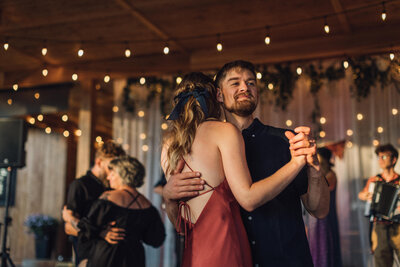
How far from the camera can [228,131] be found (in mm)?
1770

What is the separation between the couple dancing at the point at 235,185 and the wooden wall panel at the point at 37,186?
628 centimetres

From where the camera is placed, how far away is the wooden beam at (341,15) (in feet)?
15.5

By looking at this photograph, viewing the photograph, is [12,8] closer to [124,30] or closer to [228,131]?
[124,30]

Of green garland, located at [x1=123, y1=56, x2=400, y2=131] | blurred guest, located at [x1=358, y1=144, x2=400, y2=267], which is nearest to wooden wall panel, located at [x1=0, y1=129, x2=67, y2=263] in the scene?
green garland, located at [x1=123, y1=56, x2=400, y2=131]

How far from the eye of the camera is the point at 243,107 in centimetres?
200

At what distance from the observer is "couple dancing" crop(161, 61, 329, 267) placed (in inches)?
66.7

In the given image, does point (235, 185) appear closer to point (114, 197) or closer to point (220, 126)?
point (220, 126)

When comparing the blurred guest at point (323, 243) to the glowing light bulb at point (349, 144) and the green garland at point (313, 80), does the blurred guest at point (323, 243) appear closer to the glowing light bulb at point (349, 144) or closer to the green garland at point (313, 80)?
the glowing light bulb at point (349, 144)

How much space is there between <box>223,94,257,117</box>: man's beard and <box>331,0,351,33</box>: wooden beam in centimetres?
311

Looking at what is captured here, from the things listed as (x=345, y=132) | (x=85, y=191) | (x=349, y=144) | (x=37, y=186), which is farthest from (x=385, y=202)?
(x=37, y=186)

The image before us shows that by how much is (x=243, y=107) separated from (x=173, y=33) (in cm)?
399

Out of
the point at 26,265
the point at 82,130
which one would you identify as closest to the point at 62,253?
the point at 26,265

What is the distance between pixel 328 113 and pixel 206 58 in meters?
1.92

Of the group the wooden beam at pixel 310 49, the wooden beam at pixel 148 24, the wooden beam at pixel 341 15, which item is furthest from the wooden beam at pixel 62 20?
the wooden beam at pixel 341 15
